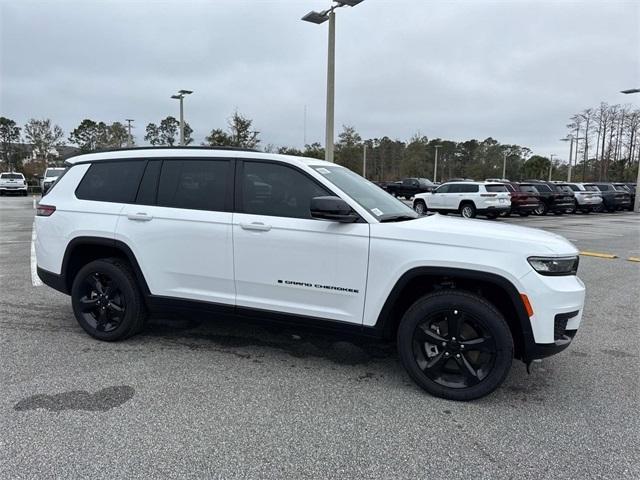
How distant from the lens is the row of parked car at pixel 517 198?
20.6 meters

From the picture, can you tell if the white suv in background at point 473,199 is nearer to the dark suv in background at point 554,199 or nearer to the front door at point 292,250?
the dark suv in background at point 554,199

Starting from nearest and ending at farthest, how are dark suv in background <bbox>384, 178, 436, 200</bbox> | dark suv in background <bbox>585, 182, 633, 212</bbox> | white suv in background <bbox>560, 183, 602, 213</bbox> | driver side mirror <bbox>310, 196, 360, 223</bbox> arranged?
driver side mirror <bbox>310, 196, 360, 223</bbox>
white suv in background <bbox>560, 183, 602, 213</bbox>
dark suv in background <bbox>585, 182, 633, 212</bbox>
dark suv in background <bbox>384, 178, 436, 200</bbox>

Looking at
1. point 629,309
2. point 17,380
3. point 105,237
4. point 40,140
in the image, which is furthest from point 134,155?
point 40,140

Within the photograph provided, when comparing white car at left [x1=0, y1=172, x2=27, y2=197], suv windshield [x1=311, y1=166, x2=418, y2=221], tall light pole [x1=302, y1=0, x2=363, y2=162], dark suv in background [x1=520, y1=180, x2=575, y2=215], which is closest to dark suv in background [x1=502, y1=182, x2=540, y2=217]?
dark suv in background [x1=520, y1=180, x2=575, y2=215]

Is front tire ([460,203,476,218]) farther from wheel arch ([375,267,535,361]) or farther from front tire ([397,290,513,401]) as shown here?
front tire ([397,290,513,401])

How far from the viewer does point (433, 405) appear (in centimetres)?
337

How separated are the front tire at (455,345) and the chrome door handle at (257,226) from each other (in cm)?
128

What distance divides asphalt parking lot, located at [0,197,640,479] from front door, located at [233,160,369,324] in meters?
0.61

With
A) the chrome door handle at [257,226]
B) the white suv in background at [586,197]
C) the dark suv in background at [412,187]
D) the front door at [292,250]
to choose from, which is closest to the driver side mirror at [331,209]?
the front door at [292,250]

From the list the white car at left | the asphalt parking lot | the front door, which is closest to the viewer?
the asphalt parking lot

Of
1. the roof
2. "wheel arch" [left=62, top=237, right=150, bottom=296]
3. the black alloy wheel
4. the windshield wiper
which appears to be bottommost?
the black alloy wheel

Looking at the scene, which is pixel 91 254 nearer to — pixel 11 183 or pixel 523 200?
pixel 523 200

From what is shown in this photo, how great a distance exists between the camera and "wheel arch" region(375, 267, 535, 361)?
327 cm

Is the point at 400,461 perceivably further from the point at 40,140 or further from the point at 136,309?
the point at 40,140
